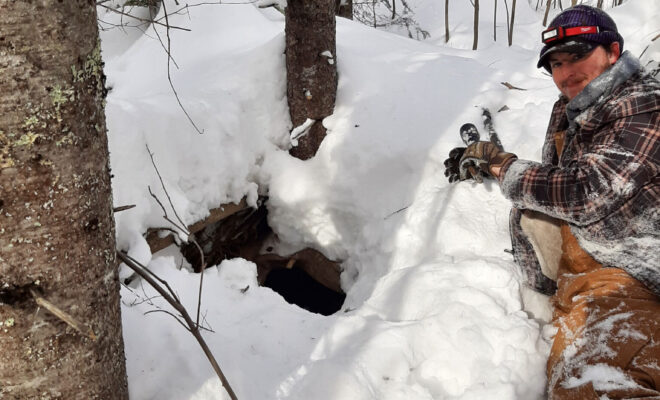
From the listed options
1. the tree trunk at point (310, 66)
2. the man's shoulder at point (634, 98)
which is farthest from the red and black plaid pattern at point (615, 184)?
the tree trunk at point (310, 66)

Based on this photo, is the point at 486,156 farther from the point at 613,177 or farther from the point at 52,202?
the point at 52,202

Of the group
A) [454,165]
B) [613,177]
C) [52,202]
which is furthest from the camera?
[454,165]

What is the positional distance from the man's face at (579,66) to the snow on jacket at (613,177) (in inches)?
2.4

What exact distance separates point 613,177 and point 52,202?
5.81 feet

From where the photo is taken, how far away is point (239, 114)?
369cm

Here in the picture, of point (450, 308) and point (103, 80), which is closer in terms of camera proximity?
point (103, 80)

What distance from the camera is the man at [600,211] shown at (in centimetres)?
179

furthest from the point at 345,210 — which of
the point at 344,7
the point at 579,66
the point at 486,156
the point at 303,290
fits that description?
the point at 344,7

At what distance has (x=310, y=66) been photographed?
371cm

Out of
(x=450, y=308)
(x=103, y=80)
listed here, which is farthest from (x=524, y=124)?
(x=103, y=80)

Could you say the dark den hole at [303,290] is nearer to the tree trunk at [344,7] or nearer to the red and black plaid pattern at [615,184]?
the red and black plaid pattern at [615,184]

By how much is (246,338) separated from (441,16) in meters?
11.3

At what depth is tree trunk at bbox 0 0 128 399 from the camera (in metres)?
1.08

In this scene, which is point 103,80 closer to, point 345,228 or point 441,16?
point 345,228
